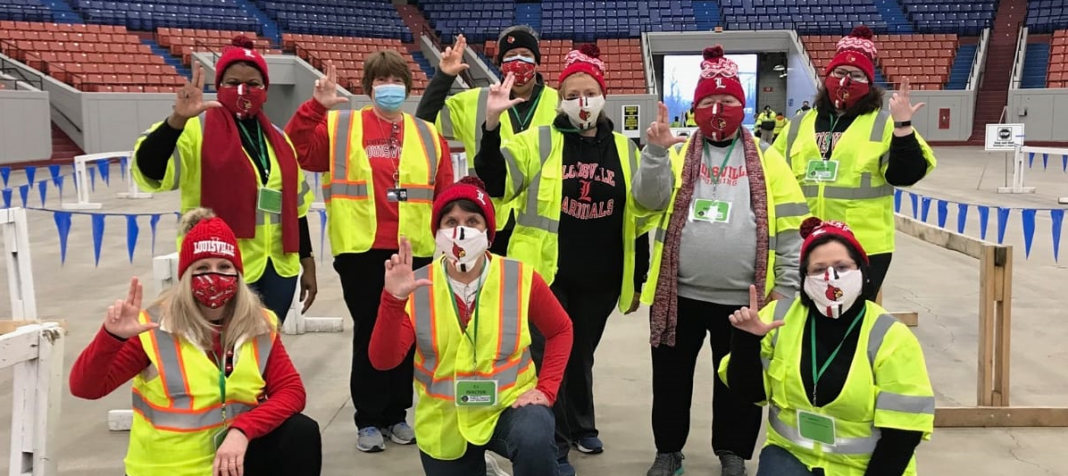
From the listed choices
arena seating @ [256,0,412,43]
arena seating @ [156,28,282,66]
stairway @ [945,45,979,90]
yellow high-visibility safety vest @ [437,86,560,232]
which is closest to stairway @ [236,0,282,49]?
arena seating @ [256,0,412,43]

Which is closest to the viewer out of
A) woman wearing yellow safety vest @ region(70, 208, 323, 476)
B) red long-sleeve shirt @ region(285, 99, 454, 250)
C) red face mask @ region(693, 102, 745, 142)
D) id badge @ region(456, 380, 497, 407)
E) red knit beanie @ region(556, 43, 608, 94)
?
woman wearing yellow safety vest @ region(70, 208, 323, 476)

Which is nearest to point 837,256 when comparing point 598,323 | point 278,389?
point 598,323

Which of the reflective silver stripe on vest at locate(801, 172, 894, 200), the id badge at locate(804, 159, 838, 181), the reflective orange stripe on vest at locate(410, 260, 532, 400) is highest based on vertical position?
the id badge at locate(804, 159, 838, 181)

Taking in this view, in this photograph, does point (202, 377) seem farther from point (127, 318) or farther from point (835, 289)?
point (835, 289)

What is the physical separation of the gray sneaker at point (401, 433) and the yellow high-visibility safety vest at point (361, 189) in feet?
2.77

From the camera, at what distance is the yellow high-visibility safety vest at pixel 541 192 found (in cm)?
358

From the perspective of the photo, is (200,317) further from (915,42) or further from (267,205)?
(915,42)

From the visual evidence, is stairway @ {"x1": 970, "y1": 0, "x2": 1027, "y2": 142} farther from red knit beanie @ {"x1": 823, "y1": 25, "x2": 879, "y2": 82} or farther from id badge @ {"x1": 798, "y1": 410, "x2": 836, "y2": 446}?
id badge @ {"x1": 798, "y1": 410, "x2": 836, "y2": 446}

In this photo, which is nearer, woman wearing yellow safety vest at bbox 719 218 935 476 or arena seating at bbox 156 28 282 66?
woman wearing yellow safety vest at bbox 719 218 935 476

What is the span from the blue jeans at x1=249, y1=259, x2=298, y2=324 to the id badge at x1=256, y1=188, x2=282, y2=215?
214 mm

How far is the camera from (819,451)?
2791 mm

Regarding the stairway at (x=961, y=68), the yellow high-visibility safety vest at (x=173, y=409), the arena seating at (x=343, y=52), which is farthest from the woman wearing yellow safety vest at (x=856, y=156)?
the stairway at (x=961, y=68)

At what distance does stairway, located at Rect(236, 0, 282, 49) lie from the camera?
87.6 feet

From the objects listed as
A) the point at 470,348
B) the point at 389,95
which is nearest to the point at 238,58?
the point at 389,95
